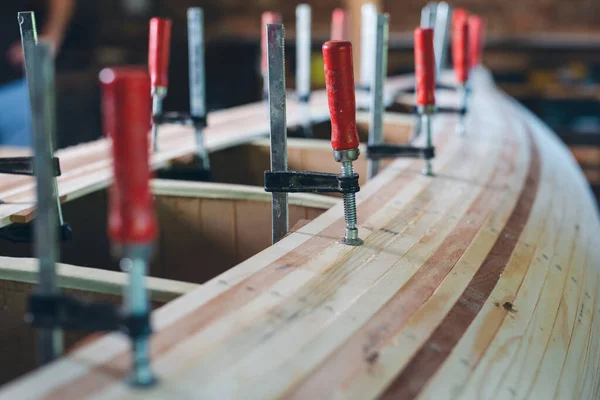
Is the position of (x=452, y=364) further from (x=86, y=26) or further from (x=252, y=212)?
(x=86, y=26)

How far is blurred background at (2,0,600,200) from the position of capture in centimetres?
790

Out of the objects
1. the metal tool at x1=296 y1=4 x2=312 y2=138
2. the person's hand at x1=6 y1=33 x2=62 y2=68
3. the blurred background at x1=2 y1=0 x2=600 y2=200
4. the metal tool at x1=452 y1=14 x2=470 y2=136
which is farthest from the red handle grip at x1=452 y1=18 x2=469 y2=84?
the blurred background at x1=2 y1=0 x2=600 y2=200

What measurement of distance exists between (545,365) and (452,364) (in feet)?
0.92

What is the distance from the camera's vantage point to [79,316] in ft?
3.40

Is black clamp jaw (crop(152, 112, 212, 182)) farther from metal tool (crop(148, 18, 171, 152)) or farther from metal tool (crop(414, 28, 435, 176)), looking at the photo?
metal tool (crop(414, 28, 435, 176))

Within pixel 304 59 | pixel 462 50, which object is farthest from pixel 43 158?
pixel 304 59

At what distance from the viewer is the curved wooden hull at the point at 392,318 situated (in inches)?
42.3

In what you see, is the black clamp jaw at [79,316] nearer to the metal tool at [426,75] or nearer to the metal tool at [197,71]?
the metal tool at [426,75]

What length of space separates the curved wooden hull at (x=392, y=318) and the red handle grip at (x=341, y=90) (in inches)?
10.2

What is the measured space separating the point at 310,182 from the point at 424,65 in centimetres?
81

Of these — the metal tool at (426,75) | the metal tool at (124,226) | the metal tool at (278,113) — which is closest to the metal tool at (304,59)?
the metal tool at (426,75)

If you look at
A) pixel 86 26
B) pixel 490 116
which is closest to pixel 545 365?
pixel 490 116

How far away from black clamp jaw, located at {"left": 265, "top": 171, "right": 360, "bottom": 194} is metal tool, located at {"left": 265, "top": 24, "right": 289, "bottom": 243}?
0.05m

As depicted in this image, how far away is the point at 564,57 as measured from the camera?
847cm
